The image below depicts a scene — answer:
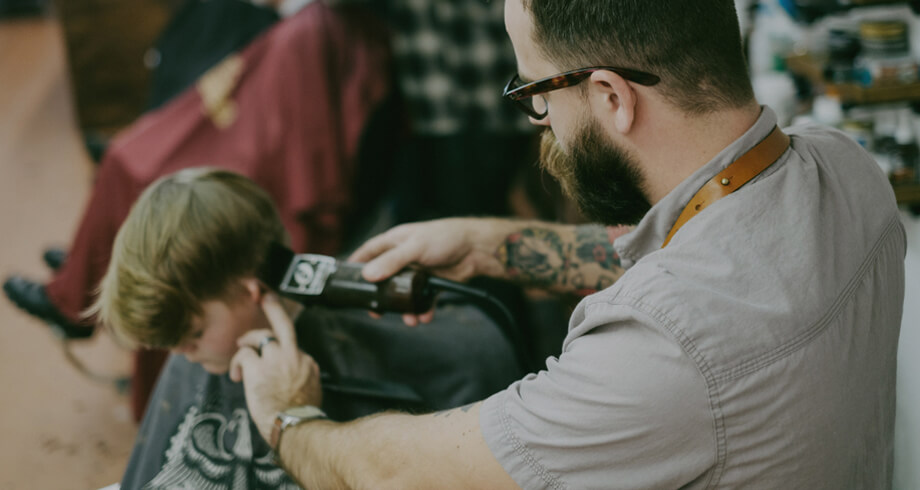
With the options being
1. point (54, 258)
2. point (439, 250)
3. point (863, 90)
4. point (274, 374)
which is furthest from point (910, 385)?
point (54, 258)

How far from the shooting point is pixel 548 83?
978 mm

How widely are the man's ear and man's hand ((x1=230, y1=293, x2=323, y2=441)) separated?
63 cm

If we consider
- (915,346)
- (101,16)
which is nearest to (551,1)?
(915,346)

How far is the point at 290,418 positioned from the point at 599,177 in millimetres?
572

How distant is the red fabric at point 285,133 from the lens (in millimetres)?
2295

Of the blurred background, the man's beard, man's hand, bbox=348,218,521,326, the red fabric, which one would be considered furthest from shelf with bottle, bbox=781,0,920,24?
the red fabric

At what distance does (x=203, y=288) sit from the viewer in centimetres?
136

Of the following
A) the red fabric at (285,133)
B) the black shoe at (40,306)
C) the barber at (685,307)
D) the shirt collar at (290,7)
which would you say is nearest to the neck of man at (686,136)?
the barber at (685,307)

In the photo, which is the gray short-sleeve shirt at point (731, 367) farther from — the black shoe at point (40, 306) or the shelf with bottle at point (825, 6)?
the black shoe at point (40, 306)

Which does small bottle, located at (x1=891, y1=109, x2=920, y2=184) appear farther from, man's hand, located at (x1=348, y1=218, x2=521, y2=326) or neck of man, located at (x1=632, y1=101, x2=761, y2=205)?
man's hand, located at (x1=348, y1=218, x2=521, y2=326)

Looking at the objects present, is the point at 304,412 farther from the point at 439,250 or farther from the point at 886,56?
the point at 886,56

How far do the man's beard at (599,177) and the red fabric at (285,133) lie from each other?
4.39ft

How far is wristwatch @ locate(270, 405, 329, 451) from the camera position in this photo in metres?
1.12

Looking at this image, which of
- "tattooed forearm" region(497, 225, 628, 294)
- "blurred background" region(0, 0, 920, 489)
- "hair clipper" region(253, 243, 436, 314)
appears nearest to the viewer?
"hair clipper" region(253, 243, 436, 314)
